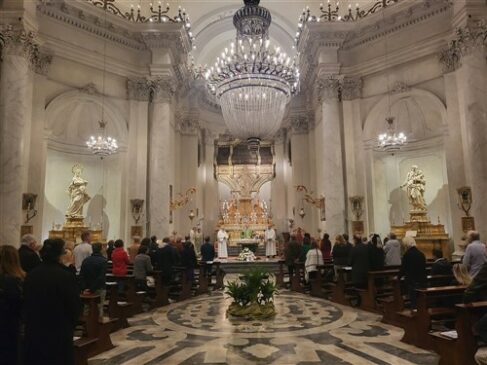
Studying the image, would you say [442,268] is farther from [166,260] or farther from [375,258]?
[166,260]

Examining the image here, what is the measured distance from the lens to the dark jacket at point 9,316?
10.1 feet

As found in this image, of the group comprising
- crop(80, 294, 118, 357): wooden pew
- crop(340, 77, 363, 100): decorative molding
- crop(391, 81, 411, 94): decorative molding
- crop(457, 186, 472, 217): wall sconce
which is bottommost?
crop(80, 294, 118, 357): wooden pew

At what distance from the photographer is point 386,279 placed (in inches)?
320

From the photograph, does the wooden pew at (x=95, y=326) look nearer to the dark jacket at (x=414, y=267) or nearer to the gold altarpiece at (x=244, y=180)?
the dark jacket at (x=414, y=267)

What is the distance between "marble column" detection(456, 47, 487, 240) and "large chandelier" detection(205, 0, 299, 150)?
4704 mm

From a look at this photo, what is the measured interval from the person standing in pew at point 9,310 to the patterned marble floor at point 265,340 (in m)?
1.84

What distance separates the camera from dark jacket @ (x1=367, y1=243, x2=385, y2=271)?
7625 mm

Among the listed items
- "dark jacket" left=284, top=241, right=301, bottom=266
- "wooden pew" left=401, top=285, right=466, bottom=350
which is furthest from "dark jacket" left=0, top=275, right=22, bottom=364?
"dark jacket" left=284, top=241, right=301, bottom=266

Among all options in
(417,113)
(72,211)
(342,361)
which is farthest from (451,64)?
(72,211)

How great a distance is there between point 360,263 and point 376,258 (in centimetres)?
40

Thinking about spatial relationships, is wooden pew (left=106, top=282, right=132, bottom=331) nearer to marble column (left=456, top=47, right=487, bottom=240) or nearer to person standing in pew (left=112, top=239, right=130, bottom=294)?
person standing in pew (left=112, top=239, right=130, bottom=294)

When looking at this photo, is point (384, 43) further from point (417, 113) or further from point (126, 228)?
point (126, 228)

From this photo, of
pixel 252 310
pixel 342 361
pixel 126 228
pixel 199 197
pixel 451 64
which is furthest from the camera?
pixel 199 197

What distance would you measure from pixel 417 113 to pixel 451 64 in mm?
2202
